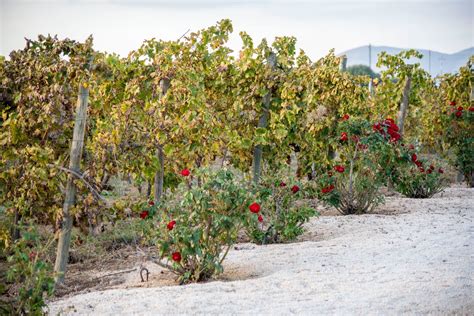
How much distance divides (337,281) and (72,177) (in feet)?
7.10

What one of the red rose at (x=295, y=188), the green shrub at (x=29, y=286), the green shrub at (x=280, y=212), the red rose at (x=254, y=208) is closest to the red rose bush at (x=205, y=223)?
the red rose at (x=254, y=208)

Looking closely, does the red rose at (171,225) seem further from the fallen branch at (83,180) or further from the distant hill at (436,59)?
the distant hill at (436,59)

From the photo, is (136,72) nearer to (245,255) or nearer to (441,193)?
(245,255)

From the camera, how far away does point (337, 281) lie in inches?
180

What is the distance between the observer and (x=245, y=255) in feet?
18.8

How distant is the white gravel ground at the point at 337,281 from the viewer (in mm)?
3971

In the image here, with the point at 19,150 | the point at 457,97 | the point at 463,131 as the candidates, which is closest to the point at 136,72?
the point at 19,150

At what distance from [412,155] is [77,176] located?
4466 mm

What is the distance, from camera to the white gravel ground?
13.0ft

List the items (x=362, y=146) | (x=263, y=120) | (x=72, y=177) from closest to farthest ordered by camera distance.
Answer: (x=72, y=177)
(x=362, y=146)
(x=263, y=120)

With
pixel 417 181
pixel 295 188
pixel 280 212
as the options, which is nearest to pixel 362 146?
pixel 417 181

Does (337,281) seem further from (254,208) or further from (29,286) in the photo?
(29,286)

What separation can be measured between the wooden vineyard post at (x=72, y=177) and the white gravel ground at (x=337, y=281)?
0.70 metres

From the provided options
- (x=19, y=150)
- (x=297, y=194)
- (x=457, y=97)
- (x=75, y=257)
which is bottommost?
(x=75, y=257)
